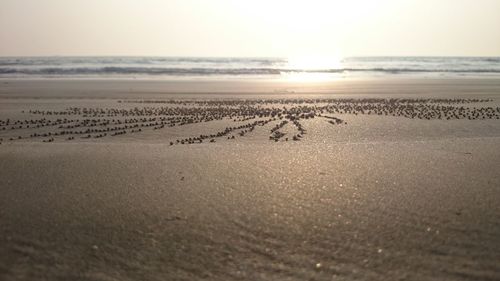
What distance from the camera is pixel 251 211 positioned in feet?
16.3

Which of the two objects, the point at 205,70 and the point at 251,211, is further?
the point at 205,70

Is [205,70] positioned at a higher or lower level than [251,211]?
higher

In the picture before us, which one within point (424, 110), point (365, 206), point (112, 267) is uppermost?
point (424, 110)

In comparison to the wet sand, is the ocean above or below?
above

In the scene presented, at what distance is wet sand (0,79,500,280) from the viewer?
12.8ft

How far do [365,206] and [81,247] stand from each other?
2.89 m

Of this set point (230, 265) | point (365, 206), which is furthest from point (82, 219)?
point (365, 206)

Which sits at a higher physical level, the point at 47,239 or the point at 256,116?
the point at 256,116

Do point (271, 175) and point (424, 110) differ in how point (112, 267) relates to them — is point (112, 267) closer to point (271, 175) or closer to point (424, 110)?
point (271, 175)

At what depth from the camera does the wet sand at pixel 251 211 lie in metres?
3.89

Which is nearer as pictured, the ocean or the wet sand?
the wet sand

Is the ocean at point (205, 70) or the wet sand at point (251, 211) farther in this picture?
the ocean at point (205, 70)

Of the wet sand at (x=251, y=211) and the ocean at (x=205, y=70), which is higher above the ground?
the ocean at (x=205, y=70)

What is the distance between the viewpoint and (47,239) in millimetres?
4301
